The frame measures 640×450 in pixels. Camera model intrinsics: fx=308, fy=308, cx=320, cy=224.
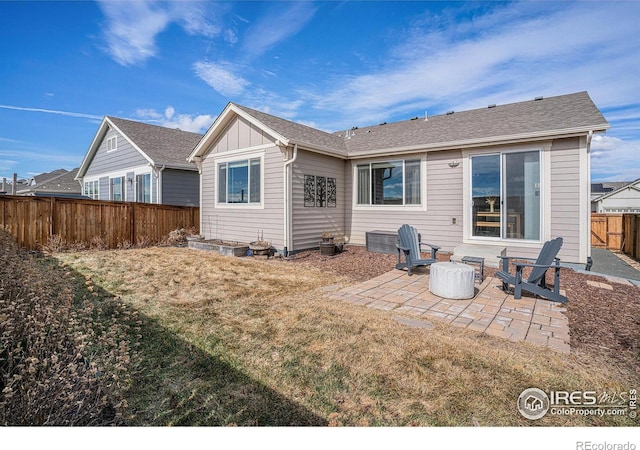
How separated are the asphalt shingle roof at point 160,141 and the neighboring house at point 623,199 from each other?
1388 inches

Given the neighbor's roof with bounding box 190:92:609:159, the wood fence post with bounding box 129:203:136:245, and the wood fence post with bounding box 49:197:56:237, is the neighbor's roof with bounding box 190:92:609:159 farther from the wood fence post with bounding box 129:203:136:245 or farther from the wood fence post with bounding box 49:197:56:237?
the wood fence post with bounding box 49:197:56:237

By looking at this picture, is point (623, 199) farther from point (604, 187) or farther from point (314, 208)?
point (314, 208)

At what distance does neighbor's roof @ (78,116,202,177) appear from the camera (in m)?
13.4

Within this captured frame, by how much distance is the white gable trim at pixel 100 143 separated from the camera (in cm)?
1353

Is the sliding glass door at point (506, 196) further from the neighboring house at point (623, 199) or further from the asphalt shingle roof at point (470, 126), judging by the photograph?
the neighboring house at point (623, 199)

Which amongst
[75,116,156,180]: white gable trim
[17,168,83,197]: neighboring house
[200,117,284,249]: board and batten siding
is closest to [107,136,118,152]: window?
[75,116,156,180]: white gable trim

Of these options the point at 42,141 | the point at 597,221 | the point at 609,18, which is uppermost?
the point at 42,141

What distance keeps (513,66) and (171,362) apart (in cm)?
1081

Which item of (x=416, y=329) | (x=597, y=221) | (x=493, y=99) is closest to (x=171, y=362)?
(x=416, y=329)

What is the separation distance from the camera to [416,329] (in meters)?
3.62

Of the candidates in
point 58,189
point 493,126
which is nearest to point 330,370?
point 493,126

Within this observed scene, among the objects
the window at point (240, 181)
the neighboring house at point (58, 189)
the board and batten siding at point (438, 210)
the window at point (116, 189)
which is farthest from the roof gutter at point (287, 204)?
the neighboring house at point (58, 189)

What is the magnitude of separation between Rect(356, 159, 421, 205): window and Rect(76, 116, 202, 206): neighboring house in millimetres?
8142
